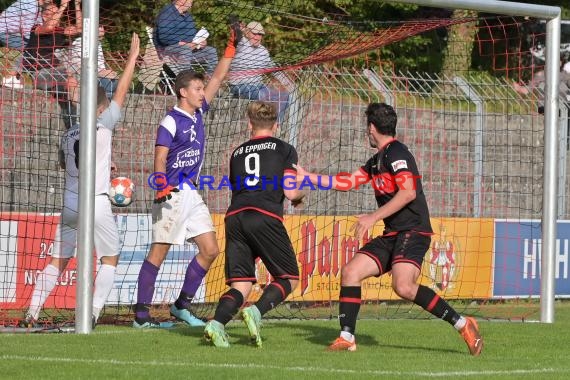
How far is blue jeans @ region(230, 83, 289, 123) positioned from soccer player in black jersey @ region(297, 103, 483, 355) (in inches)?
185

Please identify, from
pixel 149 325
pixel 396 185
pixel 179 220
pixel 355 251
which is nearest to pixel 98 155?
pixel 179 220

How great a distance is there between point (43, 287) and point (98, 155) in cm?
129

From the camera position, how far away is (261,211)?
977 cm

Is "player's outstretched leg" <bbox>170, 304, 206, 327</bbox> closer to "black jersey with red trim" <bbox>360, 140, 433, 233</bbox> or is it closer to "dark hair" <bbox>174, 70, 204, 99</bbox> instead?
"dark hair" <bbox>174, 70, 204, 99</bbox>

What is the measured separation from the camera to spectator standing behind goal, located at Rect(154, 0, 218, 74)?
13656 millimetres

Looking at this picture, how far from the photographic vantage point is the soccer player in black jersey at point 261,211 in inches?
384

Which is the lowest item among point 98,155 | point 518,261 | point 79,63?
point 518,261

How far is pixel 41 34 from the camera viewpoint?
40.9 ft

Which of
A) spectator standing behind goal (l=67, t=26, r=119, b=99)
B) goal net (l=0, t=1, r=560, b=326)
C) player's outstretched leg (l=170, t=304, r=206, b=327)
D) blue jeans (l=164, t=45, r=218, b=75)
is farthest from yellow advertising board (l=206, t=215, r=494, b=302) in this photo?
player's outstretched leg (l=170, t=304, r=206, b=327)

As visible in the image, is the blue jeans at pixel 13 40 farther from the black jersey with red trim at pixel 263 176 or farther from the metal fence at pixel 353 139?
the black jersey with red trim at pixel 263 176

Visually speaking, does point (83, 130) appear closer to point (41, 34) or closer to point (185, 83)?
point (185, 83)

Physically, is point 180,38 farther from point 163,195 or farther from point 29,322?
point 29,322

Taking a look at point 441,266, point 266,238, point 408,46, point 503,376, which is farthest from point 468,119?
point 408,46

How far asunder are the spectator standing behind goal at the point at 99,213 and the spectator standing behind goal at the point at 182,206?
373 millimetres
